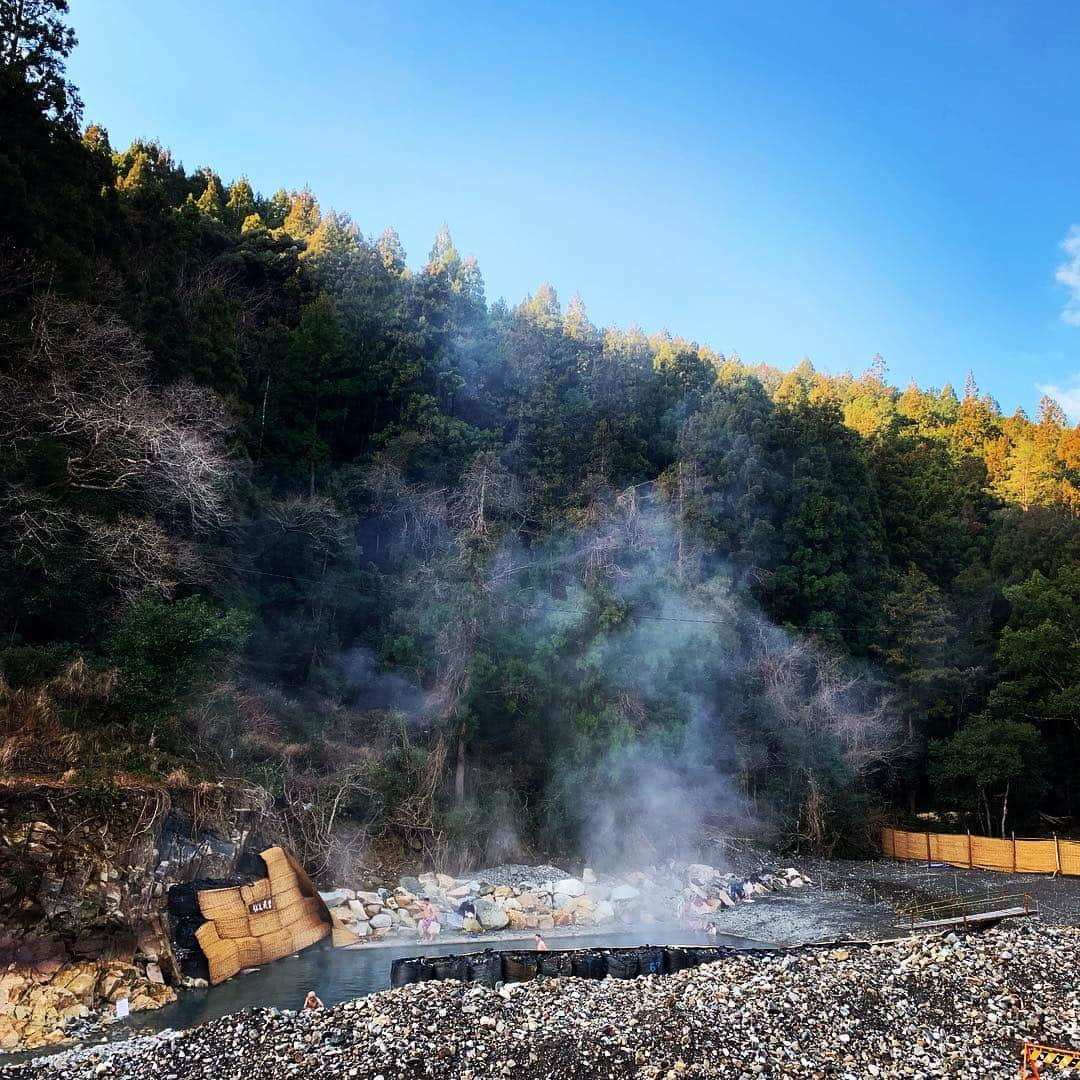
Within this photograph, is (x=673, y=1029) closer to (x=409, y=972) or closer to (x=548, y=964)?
(x=548, y=964)

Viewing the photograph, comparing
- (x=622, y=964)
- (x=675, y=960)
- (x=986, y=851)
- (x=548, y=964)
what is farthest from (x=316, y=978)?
(x=986, y=851)

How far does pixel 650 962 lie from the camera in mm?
A: 15148

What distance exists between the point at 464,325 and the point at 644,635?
61.8 ft

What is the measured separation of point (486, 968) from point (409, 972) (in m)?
1.32

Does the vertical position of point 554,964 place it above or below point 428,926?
above

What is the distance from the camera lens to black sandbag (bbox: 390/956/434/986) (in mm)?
14258

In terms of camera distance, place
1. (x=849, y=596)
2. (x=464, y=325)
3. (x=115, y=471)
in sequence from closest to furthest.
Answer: (x=115, y=471), (x=849, y=596), (x=464, y=325)

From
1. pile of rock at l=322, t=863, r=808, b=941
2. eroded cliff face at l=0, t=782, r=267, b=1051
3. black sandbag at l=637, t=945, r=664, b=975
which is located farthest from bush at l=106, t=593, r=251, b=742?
black sandbag at l=637, t=945, r=664, b=975

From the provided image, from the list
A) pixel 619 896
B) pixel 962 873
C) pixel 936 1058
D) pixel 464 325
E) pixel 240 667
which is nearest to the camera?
pixel 936 1058

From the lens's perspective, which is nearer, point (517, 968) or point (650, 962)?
point (517, 968)

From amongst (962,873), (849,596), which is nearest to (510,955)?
(962,873)

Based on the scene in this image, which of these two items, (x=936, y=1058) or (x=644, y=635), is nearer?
(x=936, y=1058)

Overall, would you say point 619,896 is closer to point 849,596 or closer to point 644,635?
point 644,635

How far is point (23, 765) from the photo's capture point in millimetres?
15438
